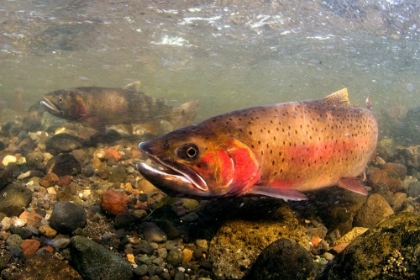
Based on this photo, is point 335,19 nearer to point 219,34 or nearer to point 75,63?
point 219,34

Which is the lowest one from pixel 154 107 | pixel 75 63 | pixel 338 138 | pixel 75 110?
pixel 75 63

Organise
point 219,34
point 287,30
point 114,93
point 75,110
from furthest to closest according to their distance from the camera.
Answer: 1. point 219,34
2. point 287,30
3. point 114,93
4. point 75,110

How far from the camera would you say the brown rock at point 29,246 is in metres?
3.45

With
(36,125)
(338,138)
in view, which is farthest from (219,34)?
(338,138)

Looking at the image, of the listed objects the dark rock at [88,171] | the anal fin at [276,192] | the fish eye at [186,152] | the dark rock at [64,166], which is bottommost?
the dark rock at [88,171]

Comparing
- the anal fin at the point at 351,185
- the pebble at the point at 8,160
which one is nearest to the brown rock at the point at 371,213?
the anal fin at the point at 351,185

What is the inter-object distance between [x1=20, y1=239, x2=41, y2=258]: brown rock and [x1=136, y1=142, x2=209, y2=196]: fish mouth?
65.5 inches

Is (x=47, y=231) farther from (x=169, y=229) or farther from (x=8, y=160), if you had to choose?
(x=8, y=160)

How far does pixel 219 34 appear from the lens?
2228cm

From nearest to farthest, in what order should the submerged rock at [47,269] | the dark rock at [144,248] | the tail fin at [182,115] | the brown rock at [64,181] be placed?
the submerged rock at [47,269], the dark rock at [144,248], the brown rock at [64,181], the tail fin at [182,115]

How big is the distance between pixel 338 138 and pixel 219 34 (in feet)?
62.7

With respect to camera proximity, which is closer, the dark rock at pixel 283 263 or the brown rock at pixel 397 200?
the dark rock at pixel 283 263

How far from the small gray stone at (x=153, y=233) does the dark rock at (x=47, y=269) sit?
102 cm

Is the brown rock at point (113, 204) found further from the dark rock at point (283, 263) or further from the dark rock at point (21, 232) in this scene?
the dark rock at point (283, 263)
